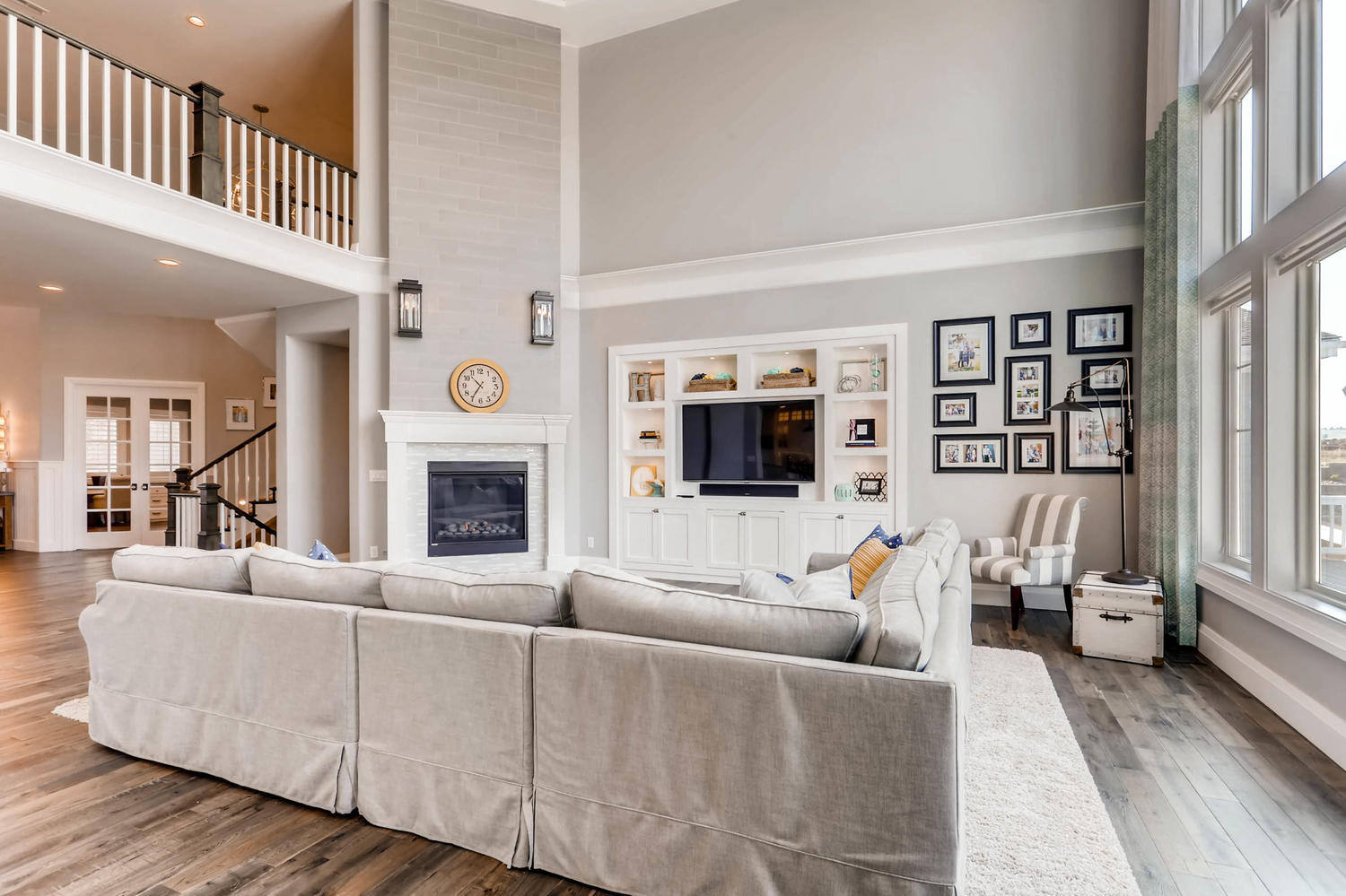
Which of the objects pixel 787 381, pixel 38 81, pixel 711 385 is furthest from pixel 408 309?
pixel 787 381

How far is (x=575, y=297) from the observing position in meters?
6.94

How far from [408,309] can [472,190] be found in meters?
1.26

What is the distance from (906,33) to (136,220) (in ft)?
19.3

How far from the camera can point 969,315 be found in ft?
18.1

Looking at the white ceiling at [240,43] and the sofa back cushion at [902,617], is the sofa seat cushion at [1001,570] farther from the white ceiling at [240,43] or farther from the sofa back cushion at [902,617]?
the white ceiling at [240,43]

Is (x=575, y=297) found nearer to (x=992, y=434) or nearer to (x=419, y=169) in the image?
(x=419, y=169)

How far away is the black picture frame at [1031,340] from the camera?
529 centimetres

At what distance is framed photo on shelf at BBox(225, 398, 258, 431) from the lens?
31.2 feet

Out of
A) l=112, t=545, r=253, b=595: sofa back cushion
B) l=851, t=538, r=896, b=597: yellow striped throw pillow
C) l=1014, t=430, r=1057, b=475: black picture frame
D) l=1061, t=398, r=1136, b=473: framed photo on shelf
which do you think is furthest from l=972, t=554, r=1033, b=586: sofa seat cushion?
l=112, t=545, r=253, b=595: sofa back cushion

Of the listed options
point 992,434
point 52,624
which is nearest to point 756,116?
point 992,434

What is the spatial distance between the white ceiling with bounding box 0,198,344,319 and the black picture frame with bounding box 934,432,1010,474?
530 cm

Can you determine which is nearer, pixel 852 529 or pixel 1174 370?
pixel 1174 370

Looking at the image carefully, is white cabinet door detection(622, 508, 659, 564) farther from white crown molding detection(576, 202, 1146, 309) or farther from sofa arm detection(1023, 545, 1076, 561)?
sofa arm detection(1023, 545, 1076, 561)

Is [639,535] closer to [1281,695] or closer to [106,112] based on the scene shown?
[1281,695]
